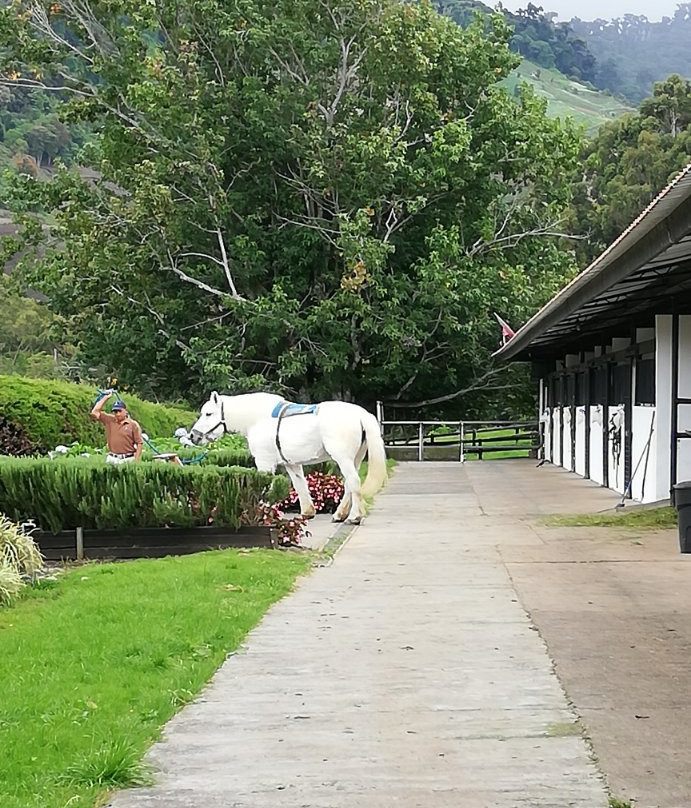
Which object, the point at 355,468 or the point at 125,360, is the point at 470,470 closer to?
the point at 125,360

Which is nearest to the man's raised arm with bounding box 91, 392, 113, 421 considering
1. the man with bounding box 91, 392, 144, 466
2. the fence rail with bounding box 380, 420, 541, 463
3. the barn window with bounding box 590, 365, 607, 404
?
the man with bounding box 91, 392, 144, 466

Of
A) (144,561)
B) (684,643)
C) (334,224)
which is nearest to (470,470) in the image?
(334,224)

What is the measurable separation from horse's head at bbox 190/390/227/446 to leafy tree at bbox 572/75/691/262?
3585 cm

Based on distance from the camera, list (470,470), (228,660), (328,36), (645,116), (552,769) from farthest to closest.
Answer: (645,116) < (328,36) < (470,470) < (228,660) < (552,769)

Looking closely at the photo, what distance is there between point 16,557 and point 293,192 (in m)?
22.8

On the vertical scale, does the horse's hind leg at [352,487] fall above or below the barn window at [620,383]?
below

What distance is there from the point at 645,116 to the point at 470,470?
1257 inches

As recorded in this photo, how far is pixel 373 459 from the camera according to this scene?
14180 mm

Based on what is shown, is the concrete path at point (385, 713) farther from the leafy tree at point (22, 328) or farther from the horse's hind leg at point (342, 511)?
the leafy tree at point (22, 328)

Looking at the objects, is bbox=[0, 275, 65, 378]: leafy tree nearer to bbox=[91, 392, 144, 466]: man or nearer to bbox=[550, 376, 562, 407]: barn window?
bbox=[550, 376, 562, 407]: barn window

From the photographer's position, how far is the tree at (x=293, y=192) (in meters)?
29.1

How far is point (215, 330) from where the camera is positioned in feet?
99.9

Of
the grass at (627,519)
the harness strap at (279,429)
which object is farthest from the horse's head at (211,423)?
the grass at (627,519)

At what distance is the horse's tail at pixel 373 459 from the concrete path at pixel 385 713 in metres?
3.62
